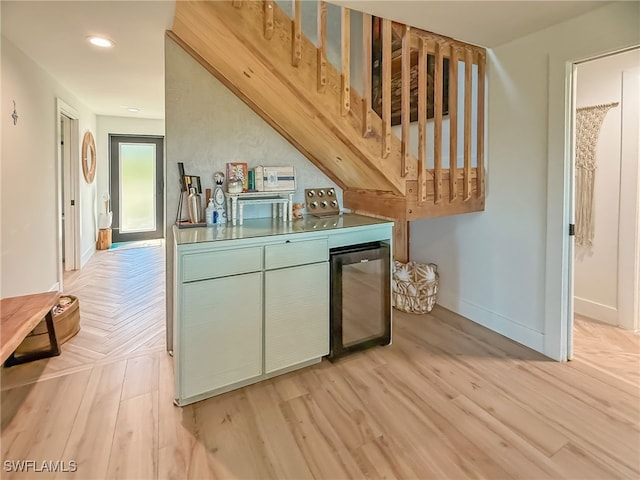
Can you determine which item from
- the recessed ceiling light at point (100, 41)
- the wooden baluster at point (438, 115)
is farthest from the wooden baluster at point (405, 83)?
the recessed ceiling light at point (100, 41)

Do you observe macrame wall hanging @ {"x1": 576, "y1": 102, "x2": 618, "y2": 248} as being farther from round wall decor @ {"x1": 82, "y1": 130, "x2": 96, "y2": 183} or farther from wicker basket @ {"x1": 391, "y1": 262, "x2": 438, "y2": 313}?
round wall decor @ {"x1": 82, "y1": 130, "x2": 96, "y2": 183}

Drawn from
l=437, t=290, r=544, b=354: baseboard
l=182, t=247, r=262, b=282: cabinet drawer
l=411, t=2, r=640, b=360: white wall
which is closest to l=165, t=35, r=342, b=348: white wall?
l=182, t=247, r=262, b=282: cabinet drawer

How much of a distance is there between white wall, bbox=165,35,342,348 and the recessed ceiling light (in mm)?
628

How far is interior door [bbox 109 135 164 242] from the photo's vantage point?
21.1 feet

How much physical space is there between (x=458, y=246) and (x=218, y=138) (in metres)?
2.30

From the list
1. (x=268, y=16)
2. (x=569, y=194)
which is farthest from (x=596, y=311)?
(x=268, y=16)

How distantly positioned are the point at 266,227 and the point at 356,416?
1274 mm

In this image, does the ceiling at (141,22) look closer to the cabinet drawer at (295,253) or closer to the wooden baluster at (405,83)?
the wooden baluster at (405,83)

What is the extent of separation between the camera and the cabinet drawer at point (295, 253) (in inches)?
86.8

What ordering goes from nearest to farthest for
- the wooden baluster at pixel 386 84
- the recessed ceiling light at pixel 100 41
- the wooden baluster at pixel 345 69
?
the wooden baluster at pixel 345 69
the wooden baluster at pixel 386 84
the recessed ceiling light at pixel 100 41

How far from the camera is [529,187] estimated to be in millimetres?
2709

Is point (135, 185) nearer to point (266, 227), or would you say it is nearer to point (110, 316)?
point (110, 316)

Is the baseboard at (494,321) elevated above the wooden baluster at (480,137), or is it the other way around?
the wooden baluster at (480,137)

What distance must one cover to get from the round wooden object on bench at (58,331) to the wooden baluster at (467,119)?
3275 millimetres
